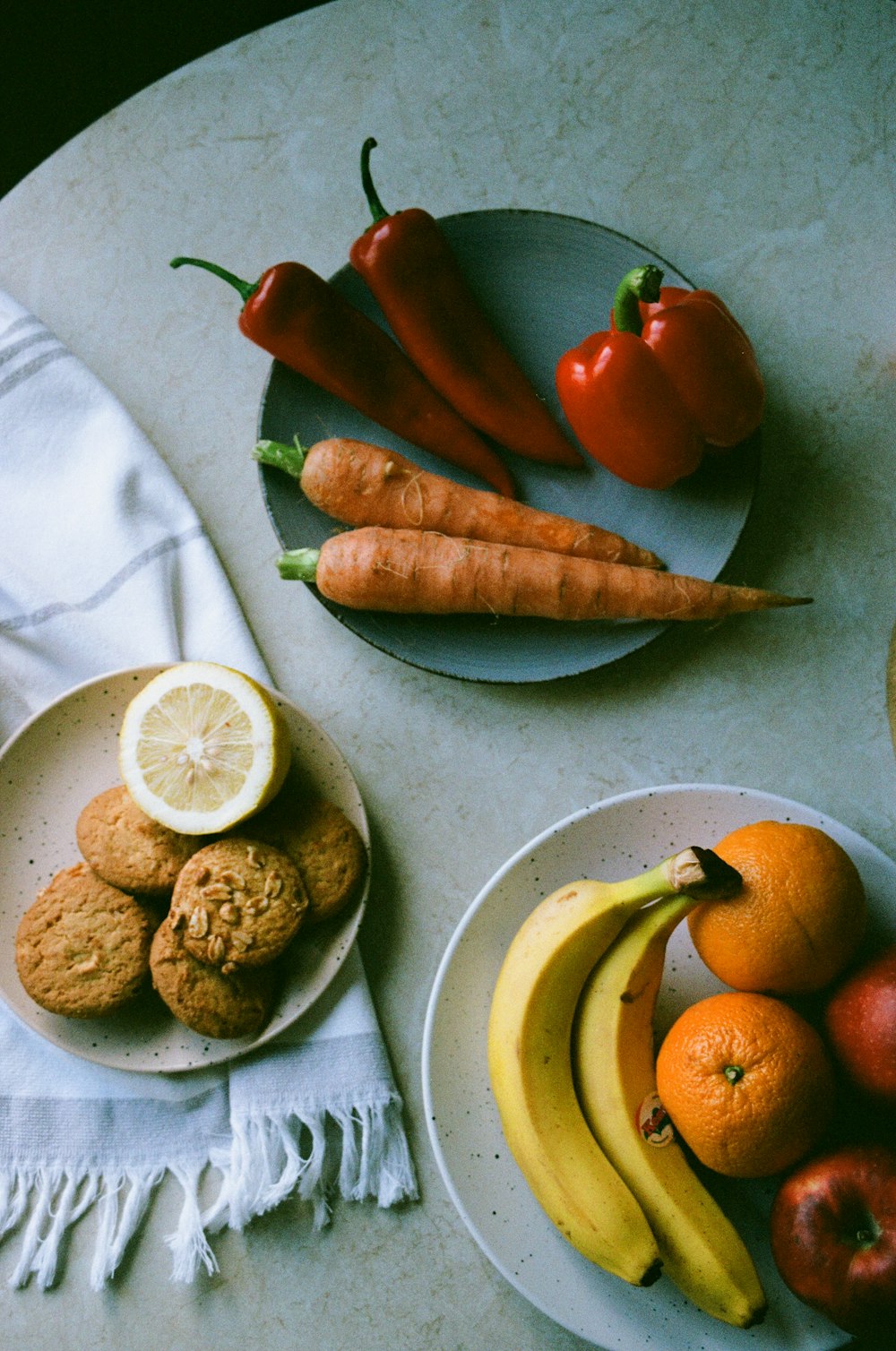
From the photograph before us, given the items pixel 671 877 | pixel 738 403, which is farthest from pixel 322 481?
pixel 671 877

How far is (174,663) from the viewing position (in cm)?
122

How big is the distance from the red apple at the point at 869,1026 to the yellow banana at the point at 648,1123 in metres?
0.18

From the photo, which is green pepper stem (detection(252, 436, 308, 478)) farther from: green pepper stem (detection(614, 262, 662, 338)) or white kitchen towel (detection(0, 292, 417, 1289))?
green pepper stem (detection(614, 262, 662, 338))

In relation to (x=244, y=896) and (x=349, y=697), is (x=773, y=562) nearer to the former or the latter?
(x=349, y=697)

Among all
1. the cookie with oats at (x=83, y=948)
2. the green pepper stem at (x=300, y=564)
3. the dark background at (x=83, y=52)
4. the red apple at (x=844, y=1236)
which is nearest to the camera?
the red apple at (x=844, y=1236)

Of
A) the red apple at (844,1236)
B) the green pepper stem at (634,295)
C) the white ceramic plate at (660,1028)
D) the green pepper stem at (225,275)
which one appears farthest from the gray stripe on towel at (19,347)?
the red apple at (844,1236)

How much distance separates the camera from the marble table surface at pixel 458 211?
3.91 ft

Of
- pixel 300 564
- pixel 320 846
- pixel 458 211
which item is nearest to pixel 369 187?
pixel 458 211

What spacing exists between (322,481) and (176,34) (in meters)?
1.29

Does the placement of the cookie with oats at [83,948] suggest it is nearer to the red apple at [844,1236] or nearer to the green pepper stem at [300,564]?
the green pepper stem at [300,564]

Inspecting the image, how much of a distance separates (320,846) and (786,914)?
50 centimetres

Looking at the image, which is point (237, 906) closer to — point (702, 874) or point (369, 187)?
point (702, 874)

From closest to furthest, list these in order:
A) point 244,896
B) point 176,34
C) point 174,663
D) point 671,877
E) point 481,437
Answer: point 671,877
point 244,896
point 174,663
point 481,437
point 176,34

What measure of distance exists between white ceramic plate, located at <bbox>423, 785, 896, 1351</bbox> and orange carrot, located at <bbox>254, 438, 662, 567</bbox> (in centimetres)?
31
